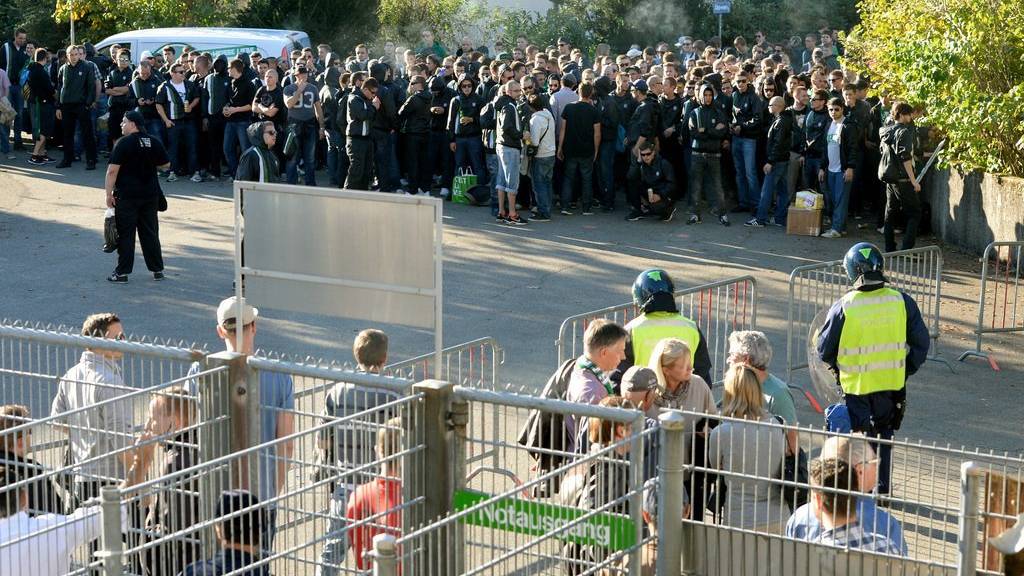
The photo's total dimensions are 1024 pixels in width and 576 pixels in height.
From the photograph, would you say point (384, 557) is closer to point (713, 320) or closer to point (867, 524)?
point (867, 524)

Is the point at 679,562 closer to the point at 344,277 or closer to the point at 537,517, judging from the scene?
the point at 537,517

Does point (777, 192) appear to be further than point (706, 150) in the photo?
Yes

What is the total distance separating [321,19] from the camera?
34312 mm

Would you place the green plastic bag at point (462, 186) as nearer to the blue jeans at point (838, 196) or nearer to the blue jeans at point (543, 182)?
the blue jeans at point (543, 182)

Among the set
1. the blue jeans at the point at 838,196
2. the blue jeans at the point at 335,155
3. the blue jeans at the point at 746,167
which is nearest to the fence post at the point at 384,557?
the blue jeans at the point at 838,196

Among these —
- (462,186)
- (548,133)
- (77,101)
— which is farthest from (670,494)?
(77,101)

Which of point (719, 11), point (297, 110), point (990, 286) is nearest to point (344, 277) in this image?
point (990, 286)

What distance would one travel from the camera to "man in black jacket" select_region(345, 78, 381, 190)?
17.8 meters

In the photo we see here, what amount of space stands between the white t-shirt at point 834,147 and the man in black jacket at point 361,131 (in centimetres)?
580

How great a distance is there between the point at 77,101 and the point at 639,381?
16303 millimetres

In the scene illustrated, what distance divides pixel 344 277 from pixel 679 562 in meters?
1.84

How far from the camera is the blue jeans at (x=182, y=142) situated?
20031 millimetres

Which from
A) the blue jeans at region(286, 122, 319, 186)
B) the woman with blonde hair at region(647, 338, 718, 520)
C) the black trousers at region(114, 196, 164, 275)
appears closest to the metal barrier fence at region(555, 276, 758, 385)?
the woman with blonde hair at region(647, 338, 718, 520)

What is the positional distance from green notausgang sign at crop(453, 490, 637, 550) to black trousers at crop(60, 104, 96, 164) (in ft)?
56.4
